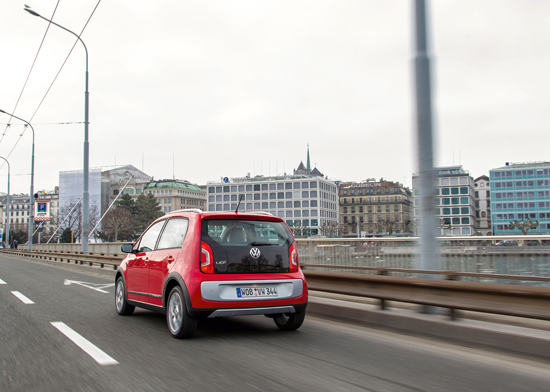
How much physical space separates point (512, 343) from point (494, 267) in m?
3.57

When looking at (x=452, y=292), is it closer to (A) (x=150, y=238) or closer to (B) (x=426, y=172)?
(B) (x=426, y=172)

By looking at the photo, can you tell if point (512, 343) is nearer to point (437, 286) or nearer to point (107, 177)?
point (437, 286)

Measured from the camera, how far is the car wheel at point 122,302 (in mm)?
8266

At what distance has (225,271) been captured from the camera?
6172 millimetres

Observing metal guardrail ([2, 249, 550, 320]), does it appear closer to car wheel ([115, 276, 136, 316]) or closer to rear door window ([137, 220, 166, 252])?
rear door window ([137, 220, 166, 252])

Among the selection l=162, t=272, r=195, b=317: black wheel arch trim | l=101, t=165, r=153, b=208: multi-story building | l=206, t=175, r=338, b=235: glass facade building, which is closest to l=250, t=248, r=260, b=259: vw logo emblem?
l=162, t=272, r=195, b=317: black wheel arch trim

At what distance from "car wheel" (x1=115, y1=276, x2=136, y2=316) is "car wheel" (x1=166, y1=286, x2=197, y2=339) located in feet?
6.24

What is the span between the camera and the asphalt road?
432 cm

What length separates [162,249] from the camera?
7039mm

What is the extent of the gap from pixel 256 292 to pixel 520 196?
4580 inches

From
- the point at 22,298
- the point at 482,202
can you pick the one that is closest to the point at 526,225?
the point at 482,202

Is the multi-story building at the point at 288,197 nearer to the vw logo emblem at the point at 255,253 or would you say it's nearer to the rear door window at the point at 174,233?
the rear door window at the point at 174,233

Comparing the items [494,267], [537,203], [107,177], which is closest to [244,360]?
[494,267]

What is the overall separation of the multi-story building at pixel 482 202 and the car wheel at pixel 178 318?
14876cm
